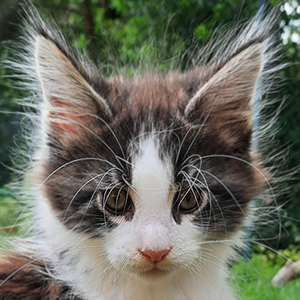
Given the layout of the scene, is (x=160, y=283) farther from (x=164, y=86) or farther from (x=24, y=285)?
(x=164, y=86)

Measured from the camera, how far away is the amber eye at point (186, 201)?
51.5 inches

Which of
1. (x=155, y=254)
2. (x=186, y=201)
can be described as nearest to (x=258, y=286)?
(x=186, y=201)

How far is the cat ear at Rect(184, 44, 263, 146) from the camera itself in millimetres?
1395

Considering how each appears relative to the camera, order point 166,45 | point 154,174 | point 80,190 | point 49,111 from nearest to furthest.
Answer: point 154,174
point 80,190
point 49,111
point 166,45

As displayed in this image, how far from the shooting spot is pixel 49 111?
4.84 feet

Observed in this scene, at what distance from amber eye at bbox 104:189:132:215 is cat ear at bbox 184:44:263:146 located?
1.20 ft

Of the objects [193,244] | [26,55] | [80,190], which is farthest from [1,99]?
[193,244]

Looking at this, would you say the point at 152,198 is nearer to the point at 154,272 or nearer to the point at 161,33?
the point at 154,272

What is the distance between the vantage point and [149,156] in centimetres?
130

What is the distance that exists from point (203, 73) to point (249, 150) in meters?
0.36

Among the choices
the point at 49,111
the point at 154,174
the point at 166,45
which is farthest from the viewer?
the point at 166,45

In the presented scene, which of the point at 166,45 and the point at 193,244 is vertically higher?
the point at 166,45

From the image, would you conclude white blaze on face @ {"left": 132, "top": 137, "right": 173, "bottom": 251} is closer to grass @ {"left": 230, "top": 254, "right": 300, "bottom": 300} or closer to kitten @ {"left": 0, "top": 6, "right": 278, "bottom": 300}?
kitten @ {"left": 0, "top": 6, "right": 278, "bottom": 300}

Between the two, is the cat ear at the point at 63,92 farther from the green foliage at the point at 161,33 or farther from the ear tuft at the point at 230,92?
the green foliage at the point at 161,33
